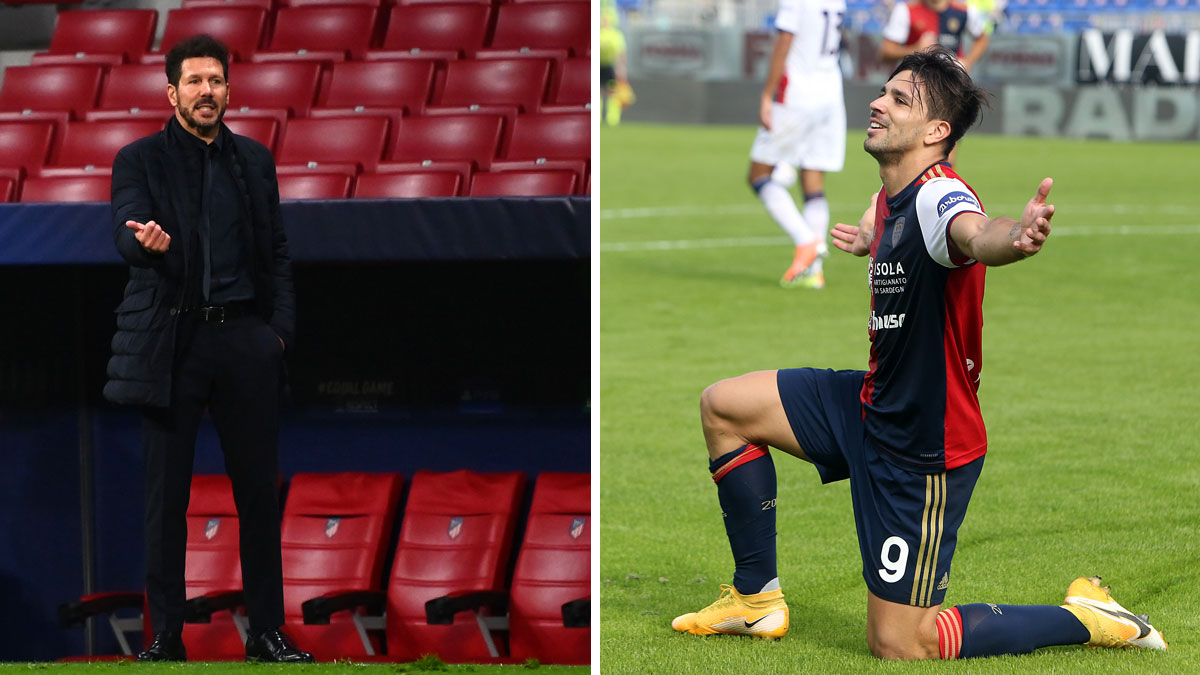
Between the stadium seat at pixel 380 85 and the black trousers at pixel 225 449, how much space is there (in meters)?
3.34

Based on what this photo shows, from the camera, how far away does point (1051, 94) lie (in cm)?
2777

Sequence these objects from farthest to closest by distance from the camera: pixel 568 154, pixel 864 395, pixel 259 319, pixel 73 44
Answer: pixel 73 44 < pixel 568 154 < pixel 259 319 < pixel 864 395

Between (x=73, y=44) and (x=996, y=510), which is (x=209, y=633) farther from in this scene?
(x=73, y=44)

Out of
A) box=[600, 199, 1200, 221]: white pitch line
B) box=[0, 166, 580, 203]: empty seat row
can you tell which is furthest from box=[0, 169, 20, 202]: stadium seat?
box=[600, 199, 1200, 221]: white pitch line

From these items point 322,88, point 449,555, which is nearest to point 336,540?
point 449,555

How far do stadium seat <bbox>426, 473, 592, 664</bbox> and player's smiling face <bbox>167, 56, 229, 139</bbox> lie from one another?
6.64ft

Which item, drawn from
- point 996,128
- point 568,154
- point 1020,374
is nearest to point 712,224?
point 1020,374

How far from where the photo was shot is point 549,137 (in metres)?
7.18

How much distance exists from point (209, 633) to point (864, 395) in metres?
3.43

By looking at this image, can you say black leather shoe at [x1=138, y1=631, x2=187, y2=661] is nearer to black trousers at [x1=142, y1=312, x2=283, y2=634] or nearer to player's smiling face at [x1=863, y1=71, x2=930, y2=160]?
black trousers at [x1=142, y1=312, x2=283, y2=634]

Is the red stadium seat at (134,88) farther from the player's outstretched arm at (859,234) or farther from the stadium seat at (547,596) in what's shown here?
the player's outstretched arm at (859,234)

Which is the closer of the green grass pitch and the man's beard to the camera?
the green grass pitch

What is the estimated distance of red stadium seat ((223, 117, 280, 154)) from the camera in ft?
25.3

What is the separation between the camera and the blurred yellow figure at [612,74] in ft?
98.3
